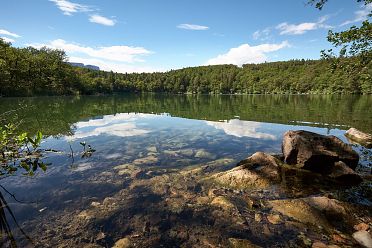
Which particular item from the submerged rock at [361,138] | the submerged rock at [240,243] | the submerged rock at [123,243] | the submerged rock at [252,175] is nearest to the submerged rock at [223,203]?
the submerged rock at [252,175]

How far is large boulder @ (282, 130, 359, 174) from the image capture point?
1405 centimetres

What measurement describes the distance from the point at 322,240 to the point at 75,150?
56.8ft

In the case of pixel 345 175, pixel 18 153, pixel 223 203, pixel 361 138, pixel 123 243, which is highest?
pixel 18 153

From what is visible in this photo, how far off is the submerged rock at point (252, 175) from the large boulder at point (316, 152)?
179cm

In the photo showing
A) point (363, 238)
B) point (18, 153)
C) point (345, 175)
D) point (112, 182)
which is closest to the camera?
point (18, 153)

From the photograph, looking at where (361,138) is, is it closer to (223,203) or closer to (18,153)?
(223,203)

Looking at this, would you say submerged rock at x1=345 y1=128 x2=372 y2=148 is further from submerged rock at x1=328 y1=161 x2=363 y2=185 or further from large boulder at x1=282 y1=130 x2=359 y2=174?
submerged rock at x1=328 y1=161 x2=363 y2=185

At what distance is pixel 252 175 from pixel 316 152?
14.8ft

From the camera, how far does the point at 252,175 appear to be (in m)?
12.6

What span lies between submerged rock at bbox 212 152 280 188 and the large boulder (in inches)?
70.3

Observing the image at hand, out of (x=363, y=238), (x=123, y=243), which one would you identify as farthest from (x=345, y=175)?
(x=123, y=243)

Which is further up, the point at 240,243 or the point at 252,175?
the point at 252,175

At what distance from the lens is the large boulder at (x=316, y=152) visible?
14.1 m

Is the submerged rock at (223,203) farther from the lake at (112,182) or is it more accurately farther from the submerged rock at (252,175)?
the submerged rock at (252,175)
